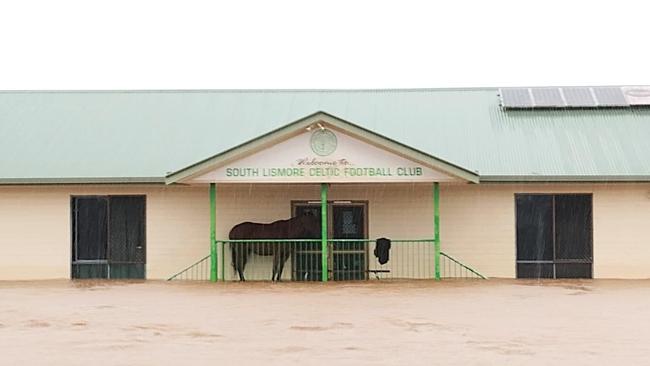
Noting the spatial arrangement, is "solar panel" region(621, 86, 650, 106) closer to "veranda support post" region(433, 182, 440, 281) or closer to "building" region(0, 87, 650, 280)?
"building" region(0, 87, 650, 280)

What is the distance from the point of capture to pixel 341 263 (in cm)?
2459

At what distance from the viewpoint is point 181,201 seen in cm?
2441

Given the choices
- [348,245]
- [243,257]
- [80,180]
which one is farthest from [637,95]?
[80,180]

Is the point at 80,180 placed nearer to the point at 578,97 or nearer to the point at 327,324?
the point at 327,324

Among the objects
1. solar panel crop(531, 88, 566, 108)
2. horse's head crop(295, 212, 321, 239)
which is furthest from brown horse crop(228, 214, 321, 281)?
solar panel crop(531, 88, 566, 108)

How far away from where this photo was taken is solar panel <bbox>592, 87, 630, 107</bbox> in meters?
26.8

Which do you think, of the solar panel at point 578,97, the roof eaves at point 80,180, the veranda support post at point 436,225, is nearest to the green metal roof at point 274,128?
the roof eaves at point 80,180

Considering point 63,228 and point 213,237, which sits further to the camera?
point 63,228

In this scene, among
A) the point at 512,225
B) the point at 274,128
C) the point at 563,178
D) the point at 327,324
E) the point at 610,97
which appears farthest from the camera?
the point at 610,97

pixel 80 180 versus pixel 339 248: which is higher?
pixel 80 180

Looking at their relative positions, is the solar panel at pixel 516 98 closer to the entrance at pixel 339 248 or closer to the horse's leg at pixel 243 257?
the entrance at pixel 339 248

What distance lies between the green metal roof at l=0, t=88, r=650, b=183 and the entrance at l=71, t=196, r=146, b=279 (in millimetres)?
822

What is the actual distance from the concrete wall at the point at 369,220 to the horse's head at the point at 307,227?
0.77 m

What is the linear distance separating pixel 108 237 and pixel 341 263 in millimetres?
5363
